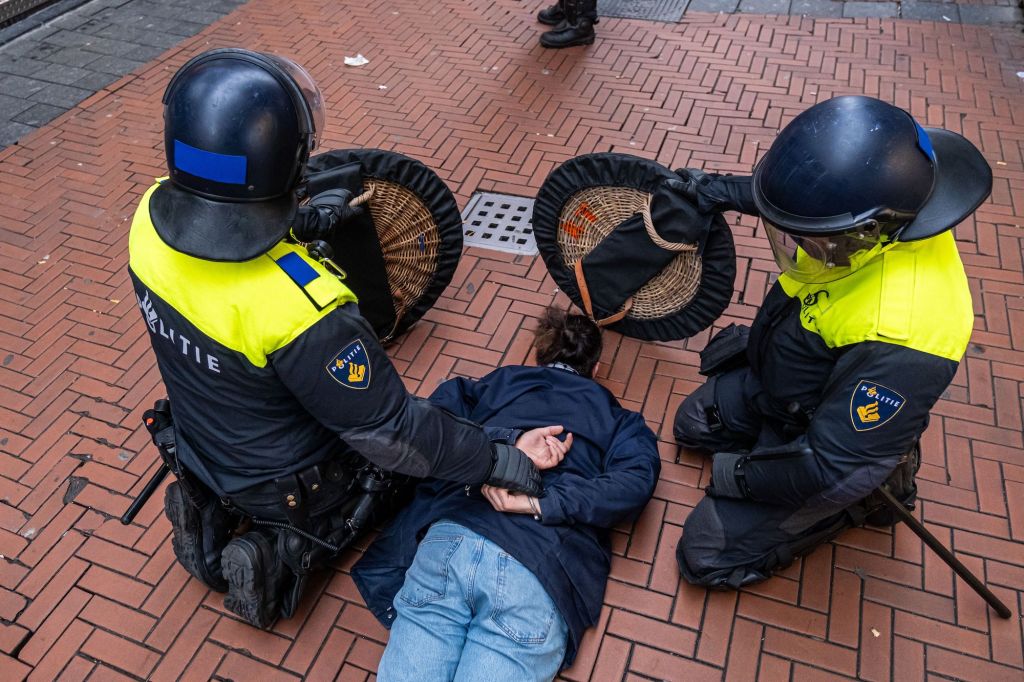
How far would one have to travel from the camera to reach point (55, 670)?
3.12 metres

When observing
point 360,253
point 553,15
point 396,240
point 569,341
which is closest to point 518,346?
point 569,341

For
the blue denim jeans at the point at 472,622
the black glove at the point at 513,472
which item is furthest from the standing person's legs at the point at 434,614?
the black glove at the point at 513,472

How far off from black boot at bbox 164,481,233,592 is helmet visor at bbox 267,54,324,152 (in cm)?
160

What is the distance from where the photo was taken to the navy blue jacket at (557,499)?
114 inches

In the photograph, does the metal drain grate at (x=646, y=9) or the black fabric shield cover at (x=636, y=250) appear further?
the metal drain grate at (x=646, y=9)

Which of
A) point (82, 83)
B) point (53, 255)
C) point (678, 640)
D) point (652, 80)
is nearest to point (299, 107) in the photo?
point (678, 640)

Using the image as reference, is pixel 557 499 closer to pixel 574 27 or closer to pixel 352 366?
pixel 352 366

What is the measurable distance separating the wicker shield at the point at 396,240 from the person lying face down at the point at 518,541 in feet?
2.57

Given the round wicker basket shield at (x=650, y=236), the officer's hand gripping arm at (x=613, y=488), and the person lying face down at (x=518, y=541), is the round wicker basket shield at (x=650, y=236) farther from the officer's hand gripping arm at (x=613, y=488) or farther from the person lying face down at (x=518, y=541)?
the officer's hand gripping arm at (x=613, y=488)

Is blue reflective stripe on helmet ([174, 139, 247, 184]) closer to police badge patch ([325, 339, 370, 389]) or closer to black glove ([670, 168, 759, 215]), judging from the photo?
police badge patch ([325, 339, 370, 389])

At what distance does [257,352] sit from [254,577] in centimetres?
111

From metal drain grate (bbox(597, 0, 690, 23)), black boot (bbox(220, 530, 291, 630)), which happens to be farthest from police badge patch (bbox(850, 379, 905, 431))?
metal drain grate (bbox(597, 0, 690, 23))

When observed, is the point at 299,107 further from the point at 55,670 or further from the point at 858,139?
the point at 55,670

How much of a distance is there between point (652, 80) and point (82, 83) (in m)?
5.32
